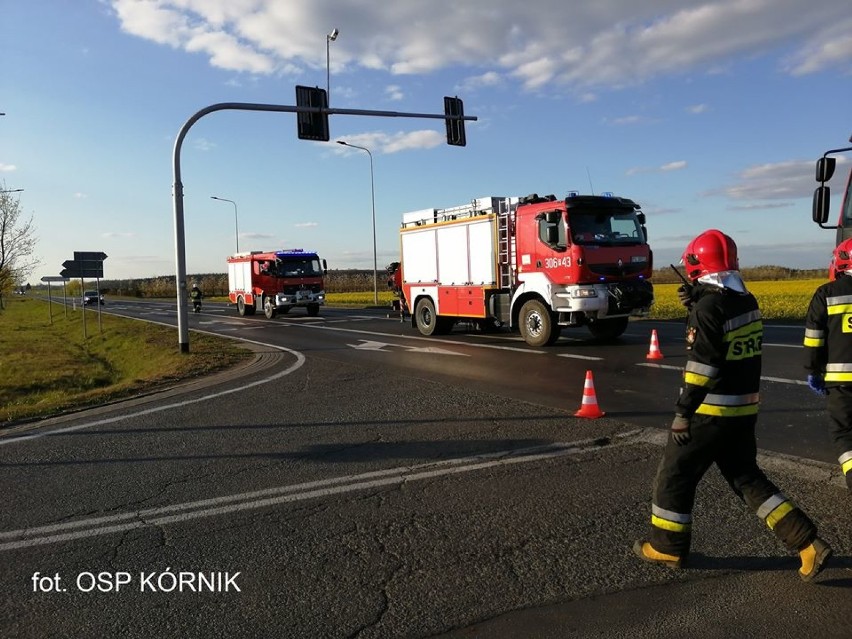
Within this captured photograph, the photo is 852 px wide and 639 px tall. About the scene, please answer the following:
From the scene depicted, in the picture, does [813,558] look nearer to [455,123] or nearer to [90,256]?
[455,123]

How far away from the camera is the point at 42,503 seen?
4844 millimetres

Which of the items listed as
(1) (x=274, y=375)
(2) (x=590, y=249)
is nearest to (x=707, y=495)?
(1) (x=274, y=375)

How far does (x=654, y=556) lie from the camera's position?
11.8ft

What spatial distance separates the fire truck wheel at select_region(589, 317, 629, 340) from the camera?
14.9m

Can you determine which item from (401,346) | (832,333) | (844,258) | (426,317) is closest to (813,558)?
(832,333)

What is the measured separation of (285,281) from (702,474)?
26.6 m

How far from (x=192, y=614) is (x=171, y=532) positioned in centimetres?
113

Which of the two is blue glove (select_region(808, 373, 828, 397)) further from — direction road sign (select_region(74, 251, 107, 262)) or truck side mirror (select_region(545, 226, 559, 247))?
direction road sign (select_region(74, 251, 107, 262))

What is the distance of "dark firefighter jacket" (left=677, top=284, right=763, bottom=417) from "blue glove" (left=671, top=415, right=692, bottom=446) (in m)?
0.04

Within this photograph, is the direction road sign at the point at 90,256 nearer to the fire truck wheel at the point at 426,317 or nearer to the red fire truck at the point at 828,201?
the fire truck wheel at the point at 426,317

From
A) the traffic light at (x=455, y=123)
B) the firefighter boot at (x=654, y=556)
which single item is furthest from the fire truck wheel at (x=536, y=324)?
the firefighter boot at (x=654, y=556)

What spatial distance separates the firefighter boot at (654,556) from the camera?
3547 mm

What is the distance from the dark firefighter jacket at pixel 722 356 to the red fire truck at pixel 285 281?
2623cm

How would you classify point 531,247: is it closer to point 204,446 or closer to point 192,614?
point 204,446
